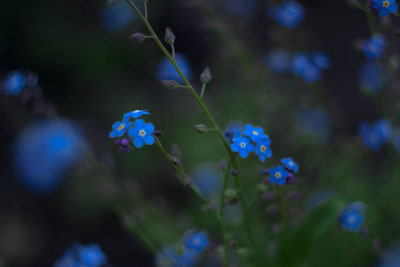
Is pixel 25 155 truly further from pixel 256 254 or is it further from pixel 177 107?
pixel 256 254

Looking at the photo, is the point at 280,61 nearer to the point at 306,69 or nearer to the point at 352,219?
the point at 306,69

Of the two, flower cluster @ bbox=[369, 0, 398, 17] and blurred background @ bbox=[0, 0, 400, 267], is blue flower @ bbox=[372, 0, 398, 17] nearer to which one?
flower cluster @ bbox=[369, 0, 398, 17]

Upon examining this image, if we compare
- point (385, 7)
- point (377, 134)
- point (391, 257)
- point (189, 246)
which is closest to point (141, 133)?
point (189, 246)

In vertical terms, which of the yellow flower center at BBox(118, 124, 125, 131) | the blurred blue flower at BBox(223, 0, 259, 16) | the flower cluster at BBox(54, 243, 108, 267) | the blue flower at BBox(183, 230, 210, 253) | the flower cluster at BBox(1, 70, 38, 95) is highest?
the flower cluster at BBox(1, 70, 38, 95)

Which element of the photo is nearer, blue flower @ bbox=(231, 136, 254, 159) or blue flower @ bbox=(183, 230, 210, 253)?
blue flower @ bbox=(231, 136, 254, 159)

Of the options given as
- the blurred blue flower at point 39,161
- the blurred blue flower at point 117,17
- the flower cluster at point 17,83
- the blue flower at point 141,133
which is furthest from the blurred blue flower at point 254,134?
the blurred blue flower at point 117,17

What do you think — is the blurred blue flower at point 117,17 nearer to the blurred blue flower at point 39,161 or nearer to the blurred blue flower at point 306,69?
the blurred blue flower at point 39,161

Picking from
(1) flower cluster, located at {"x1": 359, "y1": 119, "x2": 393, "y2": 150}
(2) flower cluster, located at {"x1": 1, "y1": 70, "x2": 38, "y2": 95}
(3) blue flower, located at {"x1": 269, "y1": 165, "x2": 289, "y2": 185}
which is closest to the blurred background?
(1) flower cluster, located at {"x1": 359, "y1": 119, "x2": 393, "y2": 150}
